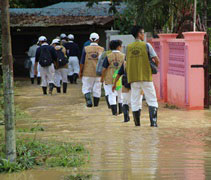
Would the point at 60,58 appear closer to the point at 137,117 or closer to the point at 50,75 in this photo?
the point at 50,75

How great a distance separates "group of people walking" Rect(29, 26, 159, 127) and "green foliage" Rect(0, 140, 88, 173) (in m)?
2.73

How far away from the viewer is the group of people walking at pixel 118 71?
37.5 feet

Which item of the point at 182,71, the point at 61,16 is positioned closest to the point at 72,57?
the point at 61,16

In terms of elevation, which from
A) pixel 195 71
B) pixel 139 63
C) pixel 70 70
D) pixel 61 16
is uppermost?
pixel 61 16

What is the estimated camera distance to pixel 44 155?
8.22 meters

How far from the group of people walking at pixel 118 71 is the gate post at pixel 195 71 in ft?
5.07

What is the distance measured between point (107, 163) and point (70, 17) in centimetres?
2273

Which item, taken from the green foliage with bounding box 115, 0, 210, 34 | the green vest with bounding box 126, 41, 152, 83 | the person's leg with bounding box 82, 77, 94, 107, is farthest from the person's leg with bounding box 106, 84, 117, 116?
the green foliage with bounding box 115, 0, 210, 34

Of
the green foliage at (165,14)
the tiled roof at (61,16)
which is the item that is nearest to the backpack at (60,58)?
the green foliage at (165,14)

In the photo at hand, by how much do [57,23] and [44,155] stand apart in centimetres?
2168

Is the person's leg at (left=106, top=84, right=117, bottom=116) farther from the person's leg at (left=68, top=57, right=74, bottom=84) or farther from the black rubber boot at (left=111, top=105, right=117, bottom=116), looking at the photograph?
the person's leg at (left=68, top=57, right=74, bottom=84)

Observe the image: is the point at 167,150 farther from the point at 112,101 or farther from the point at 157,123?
the point at 112,101

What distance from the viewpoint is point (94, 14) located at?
30.2 metres

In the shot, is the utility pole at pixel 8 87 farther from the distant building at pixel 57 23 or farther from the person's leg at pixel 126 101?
the distant building at pixel 57 23
